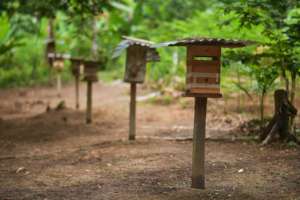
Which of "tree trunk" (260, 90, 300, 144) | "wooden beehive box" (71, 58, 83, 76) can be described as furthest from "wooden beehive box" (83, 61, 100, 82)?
"tree trunk" (260, 90, 300, 144)

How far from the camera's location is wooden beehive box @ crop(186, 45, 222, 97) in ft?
16.2

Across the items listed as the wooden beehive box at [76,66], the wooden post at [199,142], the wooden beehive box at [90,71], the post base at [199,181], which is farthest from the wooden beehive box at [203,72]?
the wooden beehive box at [76,66]

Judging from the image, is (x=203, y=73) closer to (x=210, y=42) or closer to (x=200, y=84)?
(x=200, y=84)

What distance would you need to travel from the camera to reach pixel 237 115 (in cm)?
956

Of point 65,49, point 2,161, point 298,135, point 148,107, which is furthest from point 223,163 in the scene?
point 65,49

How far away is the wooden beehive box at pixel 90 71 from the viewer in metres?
10.2

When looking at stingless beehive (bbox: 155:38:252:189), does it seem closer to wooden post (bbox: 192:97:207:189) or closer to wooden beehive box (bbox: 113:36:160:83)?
wooden post (bbox: 192:97:207:189)

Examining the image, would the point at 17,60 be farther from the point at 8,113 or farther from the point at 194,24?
the point at 194,24

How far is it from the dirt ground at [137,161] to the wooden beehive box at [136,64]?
107 centimetres

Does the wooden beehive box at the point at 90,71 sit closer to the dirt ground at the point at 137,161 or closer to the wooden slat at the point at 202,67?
the dirt ground at the point at 137,161

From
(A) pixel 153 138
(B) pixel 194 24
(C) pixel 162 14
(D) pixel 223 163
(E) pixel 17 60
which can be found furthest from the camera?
(E) pixel 17 60

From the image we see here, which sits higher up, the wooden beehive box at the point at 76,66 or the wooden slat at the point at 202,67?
the wooden beehive box at the point at 76,66

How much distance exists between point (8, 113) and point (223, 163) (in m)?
7.96

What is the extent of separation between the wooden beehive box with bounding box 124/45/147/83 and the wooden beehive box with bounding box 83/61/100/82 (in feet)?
7.77
